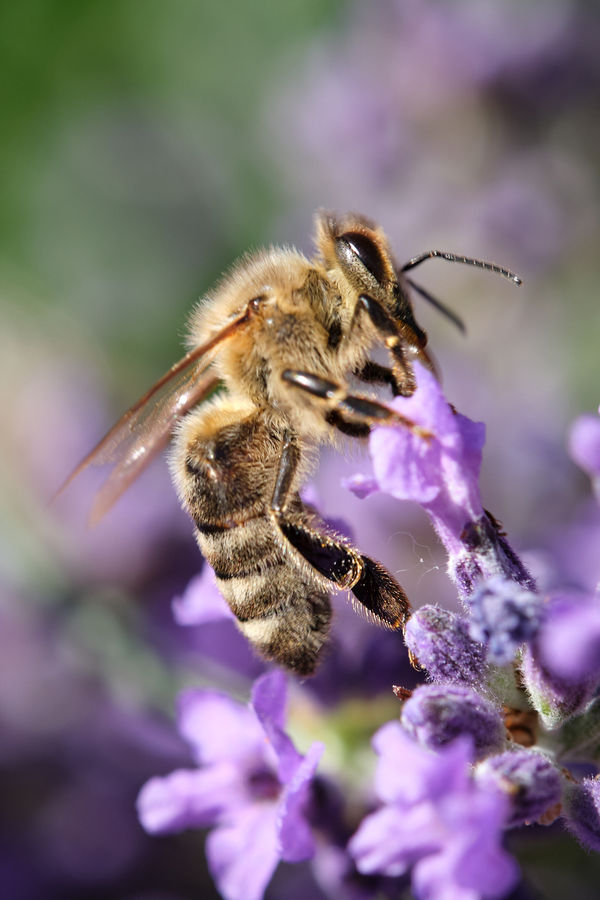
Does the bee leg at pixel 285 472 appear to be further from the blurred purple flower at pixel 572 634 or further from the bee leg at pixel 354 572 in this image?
the blurred purple flower at pixel 572 634

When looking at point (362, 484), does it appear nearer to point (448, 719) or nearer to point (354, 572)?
point (354, 572)

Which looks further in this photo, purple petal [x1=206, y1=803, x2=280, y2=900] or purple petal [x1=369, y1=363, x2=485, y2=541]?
purple petal [x1=206, y1=803, x2=280, y2=900]

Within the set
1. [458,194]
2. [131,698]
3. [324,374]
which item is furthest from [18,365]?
[324,374]

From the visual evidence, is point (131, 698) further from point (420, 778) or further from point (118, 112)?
point (118, 112)

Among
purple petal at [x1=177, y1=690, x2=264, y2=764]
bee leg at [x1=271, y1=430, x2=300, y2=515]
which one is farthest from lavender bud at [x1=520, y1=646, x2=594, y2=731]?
purple petal at [x1=177, y1=690, x2=264, y2=764]

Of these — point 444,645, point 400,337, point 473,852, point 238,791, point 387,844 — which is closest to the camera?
point 473,852

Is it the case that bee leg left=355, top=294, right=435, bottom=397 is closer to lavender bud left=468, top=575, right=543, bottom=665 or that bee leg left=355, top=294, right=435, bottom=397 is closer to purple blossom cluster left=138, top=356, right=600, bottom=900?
purple blossom cluster left=138, top=356, right=600, bottom=900

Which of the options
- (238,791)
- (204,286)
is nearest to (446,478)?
(238,791)
